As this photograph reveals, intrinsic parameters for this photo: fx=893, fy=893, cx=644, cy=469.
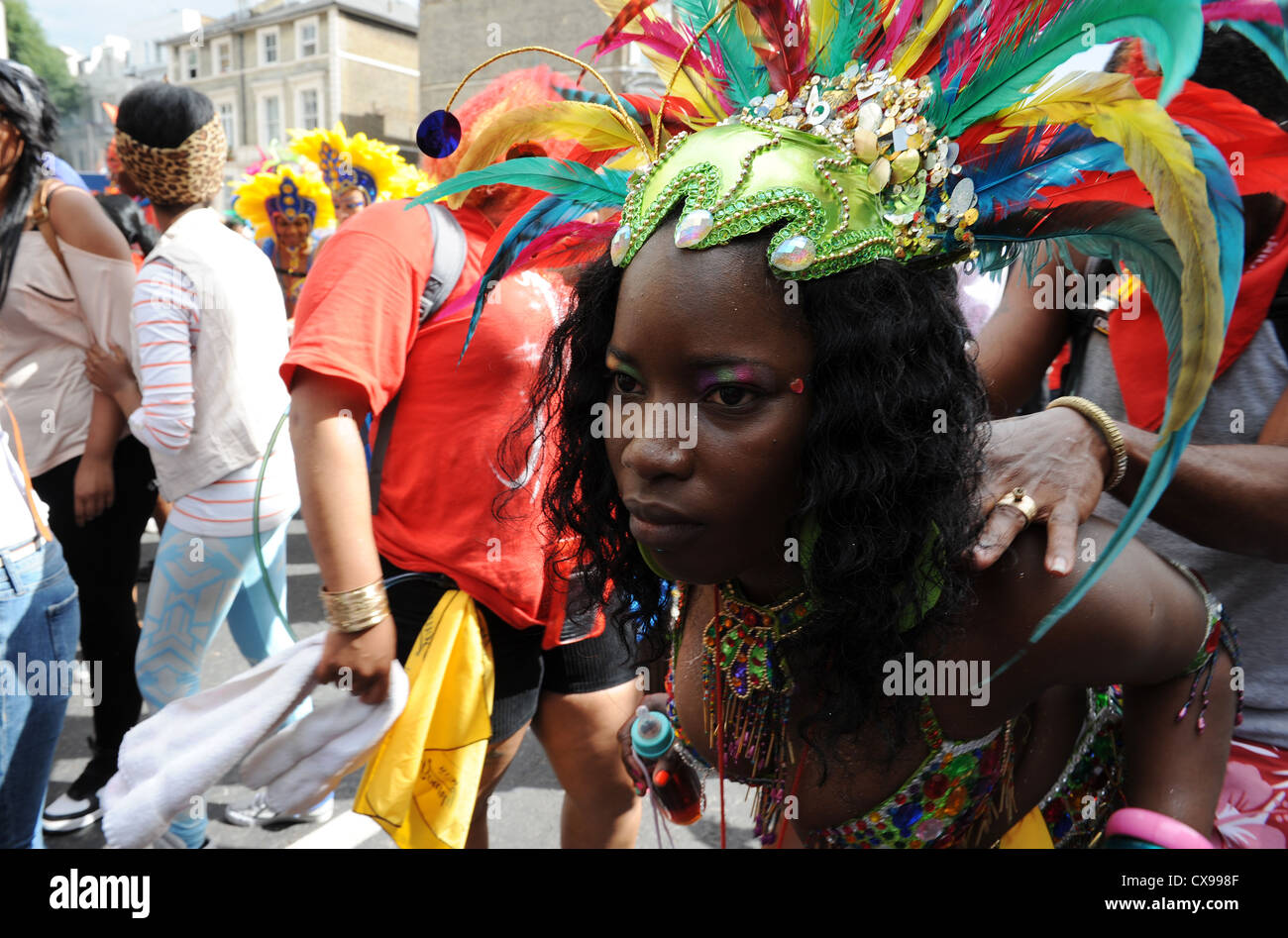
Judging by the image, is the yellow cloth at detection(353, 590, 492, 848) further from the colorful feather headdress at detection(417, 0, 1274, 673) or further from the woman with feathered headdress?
the woman with feathered headdress

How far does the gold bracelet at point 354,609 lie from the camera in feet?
5.91

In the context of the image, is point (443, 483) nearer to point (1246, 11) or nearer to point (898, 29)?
point (898, 29)

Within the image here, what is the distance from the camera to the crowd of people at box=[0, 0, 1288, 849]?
1.03 m

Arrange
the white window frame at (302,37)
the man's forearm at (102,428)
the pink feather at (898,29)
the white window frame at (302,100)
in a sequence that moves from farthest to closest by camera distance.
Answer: the white window frame at (302,37) < the white window frame at (302,100) < the man's forearm at (102,428) < the pink feather at (898,29)

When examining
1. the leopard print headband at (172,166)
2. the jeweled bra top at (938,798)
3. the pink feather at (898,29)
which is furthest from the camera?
the leopard print headband at (172,166)

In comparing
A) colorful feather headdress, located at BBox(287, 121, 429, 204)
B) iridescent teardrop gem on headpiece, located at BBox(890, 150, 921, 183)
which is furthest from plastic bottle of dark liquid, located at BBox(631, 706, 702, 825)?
colorful feather headdress, located at BBox(287, 121, 429, 204)

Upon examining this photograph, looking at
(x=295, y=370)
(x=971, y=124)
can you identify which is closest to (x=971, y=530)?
(x=971, y=124)

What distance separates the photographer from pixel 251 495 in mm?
2855

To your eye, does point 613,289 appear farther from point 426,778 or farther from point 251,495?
point 251,495

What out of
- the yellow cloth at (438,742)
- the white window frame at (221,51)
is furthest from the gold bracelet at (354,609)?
the white window frame at (221,51)

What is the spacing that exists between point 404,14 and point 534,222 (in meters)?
39.6

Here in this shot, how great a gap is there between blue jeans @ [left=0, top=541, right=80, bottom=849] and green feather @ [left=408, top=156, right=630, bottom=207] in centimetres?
139

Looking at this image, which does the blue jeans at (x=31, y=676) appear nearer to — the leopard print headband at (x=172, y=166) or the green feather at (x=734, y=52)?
the leopard print headband at (x=172, y=166)

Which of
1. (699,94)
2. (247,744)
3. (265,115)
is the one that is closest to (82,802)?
(247,744)
